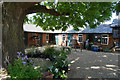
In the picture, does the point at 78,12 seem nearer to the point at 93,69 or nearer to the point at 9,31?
the point at 93,69

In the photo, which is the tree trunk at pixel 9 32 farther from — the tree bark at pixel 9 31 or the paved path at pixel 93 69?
the paved path at pixel 93 69

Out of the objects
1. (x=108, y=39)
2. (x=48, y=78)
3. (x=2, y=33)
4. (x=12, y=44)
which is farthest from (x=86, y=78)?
(x=108, y=39)

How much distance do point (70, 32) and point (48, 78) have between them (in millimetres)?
16253

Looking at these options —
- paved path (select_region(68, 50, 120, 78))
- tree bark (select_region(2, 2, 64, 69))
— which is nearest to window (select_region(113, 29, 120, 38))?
paved path (select_region(68, 50, 120, 78))

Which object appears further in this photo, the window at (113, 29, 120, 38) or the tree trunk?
the window at (113, 29, 120, 38)

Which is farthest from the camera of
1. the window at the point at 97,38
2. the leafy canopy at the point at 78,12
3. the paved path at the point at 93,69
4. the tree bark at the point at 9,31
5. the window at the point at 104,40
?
the window at the point at 97,38

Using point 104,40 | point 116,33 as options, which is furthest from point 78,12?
point 104,40

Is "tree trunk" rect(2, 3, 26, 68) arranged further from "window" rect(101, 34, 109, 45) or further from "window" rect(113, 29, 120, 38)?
"window" rect(101, 34, 109, 45)

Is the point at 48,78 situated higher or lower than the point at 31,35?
lower

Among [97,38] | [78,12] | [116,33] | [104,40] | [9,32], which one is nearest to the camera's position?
[9,32]

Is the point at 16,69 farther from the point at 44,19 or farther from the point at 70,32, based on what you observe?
the point at 70,32

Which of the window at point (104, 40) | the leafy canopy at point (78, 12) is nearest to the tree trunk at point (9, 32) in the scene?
the leafy canopy at point (78, 12)

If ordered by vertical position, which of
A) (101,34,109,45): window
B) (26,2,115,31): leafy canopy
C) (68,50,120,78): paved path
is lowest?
(68,50,120,78): paved path

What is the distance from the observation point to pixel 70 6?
6340 millimetres
